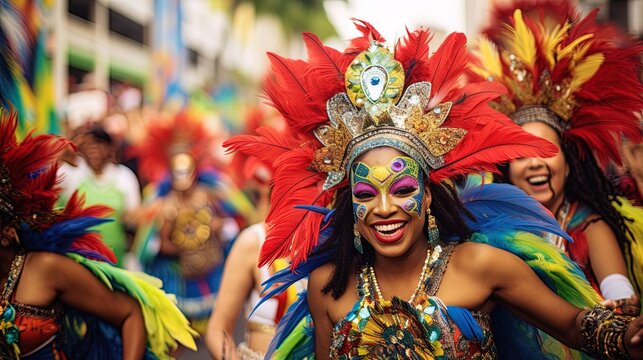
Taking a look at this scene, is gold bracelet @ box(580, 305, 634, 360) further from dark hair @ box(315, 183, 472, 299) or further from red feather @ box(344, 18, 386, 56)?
red feather @ box(344, 18, 386, 56)

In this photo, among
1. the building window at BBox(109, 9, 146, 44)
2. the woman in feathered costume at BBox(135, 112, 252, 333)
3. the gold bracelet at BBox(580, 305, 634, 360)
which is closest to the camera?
the gold bracelet at BBox(580, 305, 634, 360)

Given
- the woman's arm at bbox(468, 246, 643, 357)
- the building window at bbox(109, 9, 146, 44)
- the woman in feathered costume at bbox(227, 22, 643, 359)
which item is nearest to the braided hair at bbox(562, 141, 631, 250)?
the woman in feathered costume at bbox(227, 22, 643, 359)

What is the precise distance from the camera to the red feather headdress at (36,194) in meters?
4.72

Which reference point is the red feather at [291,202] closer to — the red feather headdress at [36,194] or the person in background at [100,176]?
the red feather headdress at [36,194]

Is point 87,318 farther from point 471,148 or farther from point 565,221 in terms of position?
point 565,221

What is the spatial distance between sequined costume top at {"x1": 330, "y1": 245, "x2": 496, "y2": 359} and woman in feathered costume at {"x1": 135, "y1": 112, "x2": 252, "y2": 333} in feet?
17.0

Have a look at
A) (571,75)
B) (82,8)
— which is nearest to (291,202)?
(571,75)

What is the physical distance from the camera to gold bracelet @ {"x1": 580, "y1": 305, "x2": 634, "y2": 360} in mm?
3502

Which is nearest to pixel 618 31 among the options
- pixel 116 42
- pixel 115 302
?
pixel 115 302

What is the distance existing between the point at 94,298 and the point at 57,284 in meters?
0.18

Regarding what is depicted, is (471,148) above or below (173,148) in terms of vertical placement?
above

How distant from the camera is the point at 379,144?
4016mm

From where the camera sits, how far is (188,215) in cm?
927

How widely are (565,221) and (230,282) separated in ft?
6.01
